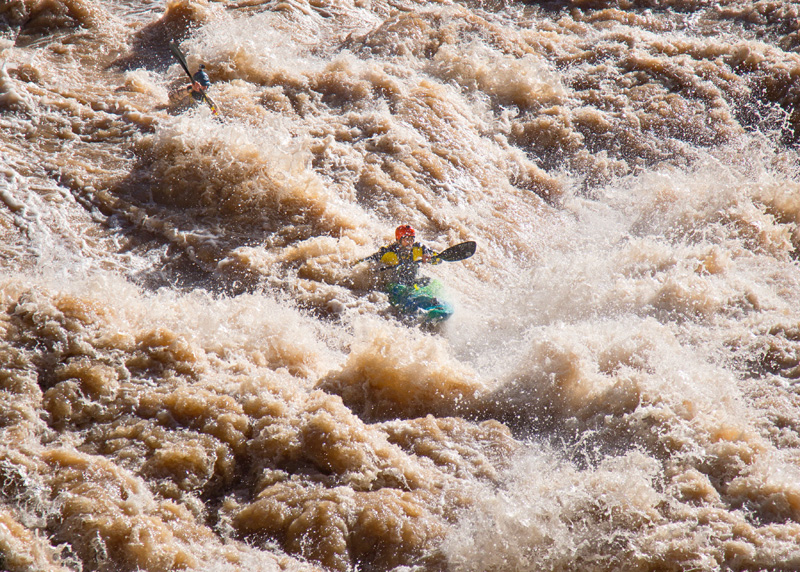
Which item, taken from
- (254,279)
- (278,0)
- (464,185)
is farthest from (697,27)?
(254,279)

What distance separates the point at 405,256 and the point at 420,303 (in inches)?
16.5

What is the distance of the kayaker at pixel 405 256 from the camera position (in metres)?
5.00

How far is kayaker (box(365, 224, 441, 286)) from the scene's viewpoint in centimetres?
500

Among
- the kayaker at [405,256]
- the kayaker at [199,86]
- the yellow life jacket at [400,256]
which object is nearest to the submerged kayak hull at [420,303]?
the kayaker at [405,256]

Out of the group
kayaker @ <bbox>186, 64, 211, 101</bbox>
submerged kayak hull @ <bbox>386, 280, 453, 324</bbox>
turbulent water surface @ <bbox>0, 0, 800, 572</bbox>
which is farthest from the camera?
kayaker @ <bbox>186, 64, 211, 101</bbox>

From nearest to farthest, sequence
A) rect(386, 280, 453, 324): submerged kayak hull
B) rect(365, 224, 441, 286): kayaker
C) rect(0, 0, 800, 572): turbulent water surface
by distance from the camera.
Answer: rect(0, 0, 800, 572): turbulent water surface < rect(386, 280, 453, 324): submerged kayak hull < rect(365, 224, 441, 286): kayaker

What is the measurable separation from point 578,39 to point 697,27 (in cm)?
199

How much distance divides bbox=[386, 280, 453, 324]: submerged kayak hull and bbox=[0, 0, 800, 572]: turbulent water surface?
0.18m

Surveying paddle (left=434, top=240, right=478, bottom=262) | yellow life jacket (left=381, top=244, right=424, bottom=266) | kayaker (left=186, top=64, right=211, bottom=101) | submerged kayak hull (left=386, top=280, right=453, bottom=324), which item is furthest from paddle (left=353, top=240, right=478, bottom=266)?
kayaker (left=186, top=64, right=211, bottom=101)

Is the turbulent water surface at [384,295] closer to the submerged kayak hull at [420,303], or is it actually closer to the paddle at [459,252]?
the submerged kayak hull at [420,303]

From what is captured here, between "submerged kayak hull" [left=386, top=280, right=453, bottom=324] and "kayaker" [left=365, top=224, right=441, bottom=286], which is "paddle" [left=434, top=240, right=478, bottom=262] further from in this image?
"submerged kayak hull" [left=386, top=280, right=453, bottom=324]

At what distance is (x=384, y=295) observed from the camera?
518 centimetres

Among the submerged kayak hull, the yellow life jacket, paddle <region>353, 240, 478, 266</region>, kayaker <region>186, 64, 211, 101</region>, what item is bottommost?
the submerged kayak hull

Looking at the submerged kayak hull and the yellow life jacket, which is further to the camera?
the yellow life jacket
